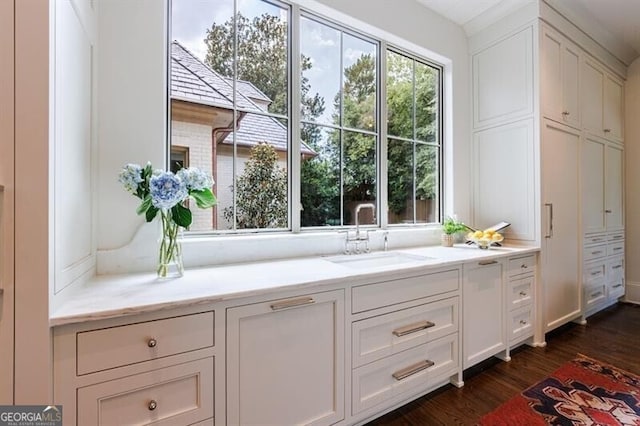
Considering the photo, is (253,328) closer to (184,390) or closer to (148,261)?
(184,390)

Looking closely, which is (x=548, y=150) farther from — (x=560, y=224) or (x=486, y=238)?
(x=486, y=238)

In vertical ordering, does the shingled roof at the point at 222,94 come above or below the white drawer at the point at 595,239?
above

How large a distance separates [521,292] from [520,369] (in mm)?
572

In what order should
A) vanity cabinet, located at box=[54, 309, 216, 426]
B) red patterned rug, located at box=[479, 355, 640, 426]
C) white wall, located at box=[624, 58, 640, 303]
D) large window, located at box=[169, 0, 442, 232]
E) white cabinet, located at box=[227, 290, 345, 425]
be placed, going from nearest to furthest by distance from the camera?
vanity cabinet, located at box=[54, 309, 216, 426], white cabinet, located at box=[227, 290, 345, 425], red patterned rug, located at box=[479, 355, 640, 426], large window, located at box=[169, 0, 442, 232], white wall, located at box=[624, 58, 640, 303]

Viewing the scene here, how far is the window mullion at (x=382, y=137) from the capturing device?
8.41 feet

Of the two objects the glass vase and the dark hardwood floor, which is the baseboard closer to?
the dark hardwood floor

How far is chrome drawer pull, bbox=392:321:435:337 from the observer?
5.40ft

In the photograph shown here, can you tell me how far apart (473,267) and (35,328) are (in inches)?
85.7

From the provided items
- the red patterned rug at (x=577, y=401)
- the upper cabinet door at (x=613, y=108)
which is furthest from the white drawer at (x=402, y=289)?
the upper cabinet door at (x=613, y=108)

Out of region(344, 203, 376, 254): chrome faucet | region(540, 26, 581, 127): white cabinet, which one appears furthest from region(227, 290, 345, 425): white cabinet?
region(540, 26, 581, 127): white cabinet

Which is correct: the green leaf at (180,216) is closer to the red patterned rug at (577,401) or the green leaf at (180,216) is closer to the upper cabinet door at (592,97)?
the red patterned rug at (577,401)

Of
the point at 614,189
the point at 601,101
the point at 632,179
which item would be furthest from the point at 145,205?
the point at 632,179

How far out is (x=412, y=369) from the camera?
171 cm

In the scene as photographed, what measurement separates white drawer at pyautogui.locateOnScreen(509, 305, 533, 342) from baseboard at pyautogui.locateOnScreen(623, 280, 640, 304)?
2286mm
